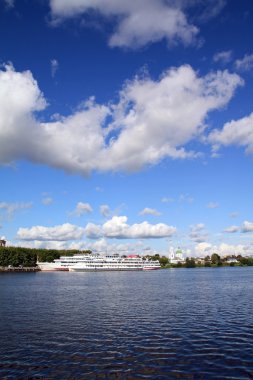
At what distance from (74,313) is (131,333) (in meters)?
19.6

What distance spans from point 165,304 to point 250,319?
21828 mm

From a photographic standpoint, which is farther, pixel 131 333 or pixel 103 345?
pixel 131 333

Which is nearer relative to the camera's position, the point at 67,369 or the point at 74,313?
the point at 67,369

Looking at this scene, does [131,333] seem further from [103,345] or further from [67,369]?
[67,369]

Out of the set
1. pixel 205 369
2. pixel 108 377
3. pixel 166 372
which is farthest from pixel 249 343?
pixel 108 377

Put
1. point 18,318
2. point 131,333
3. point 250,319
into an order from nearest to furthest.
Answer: point 131,333, point 250,319, point 18,318

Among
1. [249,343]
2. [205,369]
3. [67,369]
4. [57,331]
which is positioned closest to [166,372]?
[205,369]

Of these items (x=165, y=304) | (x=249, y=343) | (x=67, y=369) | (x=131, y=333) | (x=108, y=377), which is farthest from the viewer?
(x=165, y=304)

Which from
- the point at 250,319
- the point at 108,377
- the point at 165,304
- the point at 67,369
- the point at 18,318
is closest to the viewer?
the point at 108,377

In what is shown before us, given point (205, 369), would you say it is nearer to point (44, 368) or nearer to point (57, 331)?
point (44, 368)

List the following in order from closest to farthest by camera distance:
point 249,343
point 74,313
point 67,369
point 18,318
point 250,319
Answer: point 67,369 < point 249,343 < point 250,319 < point 18,318 < point 74,313

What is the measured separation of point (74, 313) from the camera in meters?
62.0

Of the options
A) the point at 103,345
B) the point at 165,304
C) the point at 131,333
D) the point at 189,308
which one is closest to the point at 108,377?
the point at 103,345

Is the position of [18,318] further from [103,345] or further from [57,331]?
[103,345]
